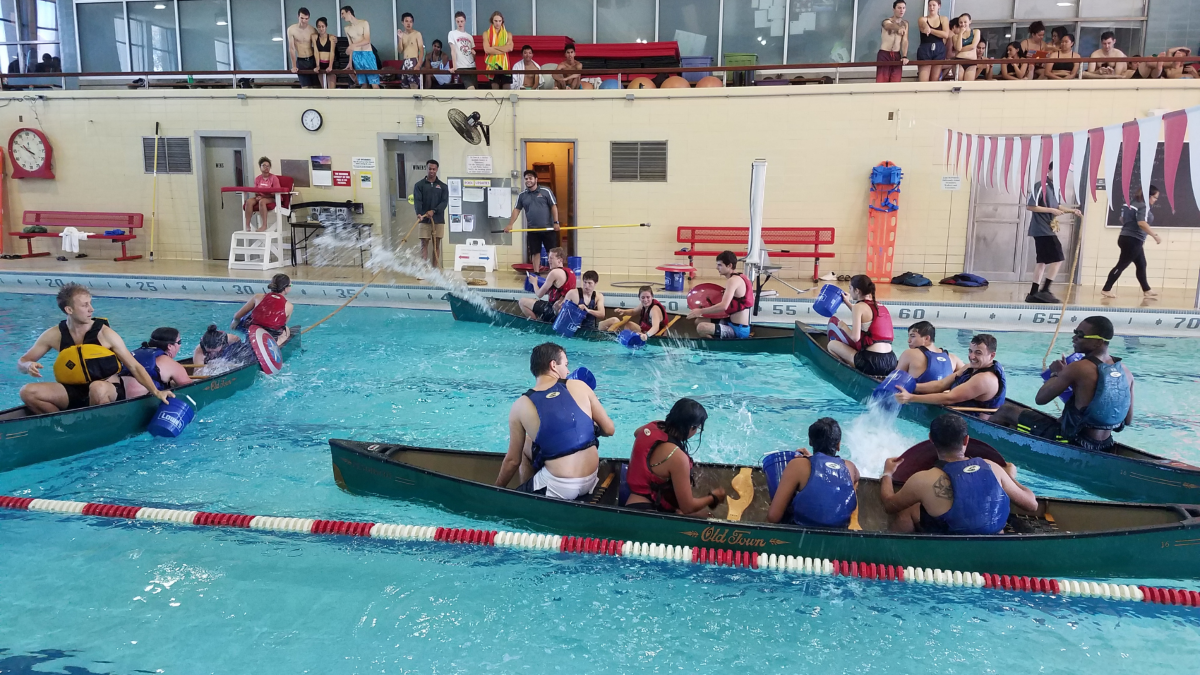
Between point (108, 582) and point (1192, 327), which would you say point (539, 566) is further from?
point (1192, 327)

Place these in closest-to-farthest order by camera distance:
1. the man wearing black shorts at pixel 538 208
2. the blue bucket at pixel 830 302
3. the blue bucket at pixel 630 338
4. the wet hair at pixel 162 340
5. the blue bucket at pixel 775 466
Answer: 1. the blue bucket at pixel 775 466
2. the wet hair at pixel 162 340
3. the blue bucket at pixel 830 302
4. the blue bucket at pixel 630 338
5. the man wearing black shorts at pixel 538 208

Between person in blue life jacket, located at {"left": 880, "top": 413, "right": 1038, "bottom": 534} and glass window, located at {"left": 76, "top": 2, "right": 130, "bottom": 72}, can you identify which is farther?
glass window, located at {"left": 76, "top": 2, "right": 130, "bottom": 72}

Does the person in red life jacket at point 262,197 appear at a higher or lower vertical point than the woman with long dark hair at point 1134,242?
higher

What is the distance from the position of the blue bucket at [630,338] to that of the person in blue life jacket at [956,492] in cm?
594

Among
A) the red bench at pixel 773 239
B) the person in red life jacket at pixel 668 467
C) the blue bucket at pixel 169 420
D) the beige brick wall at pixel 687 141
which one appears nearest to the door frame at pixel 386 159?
the beige brick wall at pixel 687 141

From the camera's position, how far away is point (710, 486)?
582 centimetres

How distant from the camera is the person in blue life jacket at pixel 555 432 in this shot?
5289 millimetres

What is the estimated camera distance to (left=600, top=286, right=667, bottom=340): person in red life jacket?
1086 centimetres

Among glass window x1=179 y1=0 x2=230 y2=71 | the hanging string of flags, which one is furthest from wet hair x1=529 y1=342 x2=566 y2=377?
glass window x1=179 y1=0 x2=230 y2=71

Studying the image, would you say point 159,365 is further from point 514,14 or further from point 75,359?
point 514,14

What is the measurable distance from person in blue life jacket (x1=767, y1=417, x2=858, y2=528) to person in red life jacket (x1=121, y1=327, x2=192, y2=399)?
5.86 metres

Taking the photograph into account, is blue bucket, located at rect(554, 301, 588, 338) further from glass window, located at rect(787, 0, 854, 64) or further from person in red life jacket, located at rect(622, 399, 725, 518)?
glass window, located at rect(787, 0, 854, 64)

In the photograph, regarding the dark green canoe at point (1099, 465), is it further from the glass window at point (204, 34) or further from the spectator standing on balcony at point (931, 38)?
the glass window at point (204, 34)

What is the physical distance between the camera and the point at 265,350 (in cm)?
934
